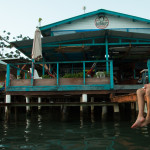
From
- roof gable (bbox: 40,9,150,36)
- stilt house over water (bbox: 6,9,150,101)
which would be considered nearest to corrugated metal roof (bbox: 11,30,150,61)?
stilt house over water (bbox: 6,9,150,101)

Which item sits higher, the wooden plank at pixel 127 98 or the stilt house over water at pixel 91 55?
the stilt house over water at pixel 91 55

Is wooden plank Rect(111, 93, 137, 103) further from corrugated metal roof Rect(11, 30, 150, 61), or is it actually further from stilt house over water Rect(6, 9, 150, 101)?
corrugated metal roof Rect(11, 30, 150, 61)

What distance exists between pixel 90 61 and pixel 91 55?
5001mm

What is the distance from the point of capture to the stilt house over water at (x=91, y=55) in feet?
31.8

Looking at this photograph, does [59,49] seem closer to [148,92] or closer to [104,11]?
[104,11]

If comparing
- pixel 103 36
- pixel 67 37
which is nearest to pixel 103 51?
pixel 103 36

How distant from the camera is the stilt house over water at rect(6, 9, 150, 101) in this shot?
9.69 m

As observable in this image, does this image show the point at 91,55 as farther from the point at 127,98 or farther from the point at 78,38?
the point at 127,98

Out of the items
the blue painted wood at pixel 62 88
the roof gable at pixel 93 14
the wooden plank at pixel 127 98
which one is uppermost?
the roof gable at pixel 93 14

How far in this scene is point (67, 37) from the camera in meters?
11.4

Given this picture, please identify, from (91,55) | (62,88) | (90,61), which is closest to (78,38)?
(90,61)

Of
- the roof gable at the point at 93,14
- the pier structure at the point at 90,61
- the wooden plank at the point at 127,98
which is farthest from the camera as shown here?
the roof gable at the point at 93,14

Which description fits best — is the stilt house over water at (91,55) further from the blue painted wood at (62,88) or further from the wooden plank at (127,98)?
the wooden plank at (127,98)

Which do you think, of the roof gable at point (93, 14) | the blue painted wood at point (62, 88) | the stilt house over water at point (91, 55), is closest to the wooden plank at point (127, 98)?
the blue painted wood at point (62, 88)
